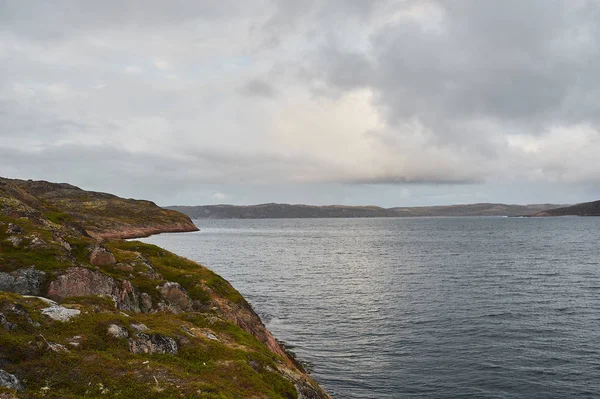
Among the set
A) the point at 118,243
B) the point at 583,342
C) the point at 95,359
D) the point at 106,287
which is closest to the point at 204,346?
the point at 95,359

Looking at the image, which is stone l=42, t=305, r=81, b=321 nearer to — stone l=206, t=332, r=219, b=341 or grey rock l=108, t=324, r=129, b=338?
grey rock l=108, t=324, r=129, b=338

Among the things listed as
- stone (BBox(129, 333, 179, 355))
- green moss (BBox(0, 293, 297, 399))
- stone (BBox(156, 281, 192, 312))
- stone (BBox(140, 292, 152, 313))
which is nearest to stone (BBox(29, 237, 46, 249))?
stone (BBox(140, 292, 152, 313))

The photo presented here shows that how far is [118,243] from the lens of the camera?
51.8 metres

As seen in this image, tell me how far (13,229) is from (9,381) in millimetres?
21414

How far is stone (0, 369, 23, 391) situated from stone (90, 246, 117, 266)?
20929 mm

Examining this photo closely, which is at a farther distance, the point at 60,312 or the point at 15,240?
the point at 15,240

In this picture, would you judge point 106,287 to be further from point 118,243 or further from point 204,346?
point 118,243

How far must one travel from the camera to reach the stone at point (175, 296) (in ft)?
108

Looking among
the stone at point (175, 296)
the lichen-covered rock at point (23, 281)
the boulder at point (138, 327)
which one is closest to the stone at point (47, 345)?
the boulder at point (138, 327)

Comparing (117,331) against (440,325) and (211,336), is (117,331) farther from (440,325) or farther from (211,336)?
(440,325)

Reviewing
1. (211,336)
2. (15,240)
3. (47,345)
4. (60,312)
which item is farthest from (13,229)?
(211,336)

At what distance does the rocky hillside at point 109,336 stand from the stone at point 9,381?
5 cm

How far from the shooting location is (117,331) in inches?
752

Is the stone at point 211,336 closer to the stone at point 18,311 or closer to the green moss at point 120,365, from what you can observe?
the green moss at point 120,365
